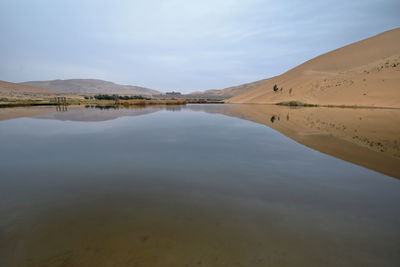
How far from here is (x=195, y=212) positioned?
3701 millimetres

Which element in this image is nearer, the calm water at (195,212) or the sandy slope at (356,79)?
the calm water at (195,212)

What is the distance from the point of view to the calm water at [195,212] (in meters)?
2.71

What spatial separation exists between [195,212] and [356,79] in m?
55.5

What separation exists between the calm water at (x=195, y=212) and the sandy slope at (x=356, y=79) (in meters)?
39.3

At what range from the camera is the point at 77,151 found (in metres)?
8.03

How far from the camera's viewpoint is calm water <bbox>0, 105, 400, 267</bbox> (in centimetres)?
271

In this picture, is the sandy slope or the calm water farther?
the sandy slope

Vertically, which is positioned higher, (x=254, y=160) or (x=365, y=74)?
(x=365, y=74)

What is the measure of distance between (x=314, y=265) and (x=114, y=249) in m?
2.61

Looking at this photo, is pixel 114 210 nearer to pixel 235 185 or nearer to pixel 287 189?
pixel 235 185

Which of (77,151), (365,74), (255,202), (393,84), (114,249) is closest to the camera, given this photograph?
(114,249)

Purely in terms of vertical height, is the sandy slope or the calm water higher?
the sandy slope

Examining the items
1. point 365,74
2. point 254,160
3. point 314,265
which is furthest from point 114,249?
point 365,74

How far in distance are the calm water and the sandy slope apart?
39.3 metres
